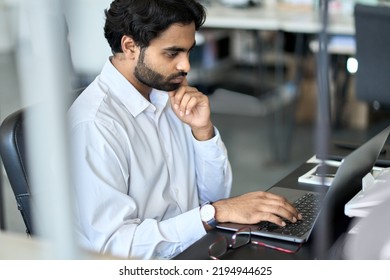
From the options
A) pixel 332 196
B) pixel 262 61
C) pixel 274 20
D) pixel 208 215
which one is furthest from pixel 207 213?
pixel 262 61

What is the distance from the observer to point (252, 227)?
133 centimetres

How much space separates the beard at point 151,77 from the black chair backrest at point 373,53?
161 centimetres

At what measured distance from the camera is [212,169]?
169 centimetres

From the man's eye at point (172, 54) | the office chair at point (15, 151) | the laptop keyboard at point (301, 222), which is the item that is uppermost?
the man's eye at point (172, 54)

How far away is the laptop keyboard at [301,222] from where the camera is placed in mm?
1294

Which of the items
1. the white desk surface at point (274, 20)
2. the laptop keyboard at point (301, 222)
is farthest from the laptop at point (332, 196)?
the white desk surface at point (274, 20)

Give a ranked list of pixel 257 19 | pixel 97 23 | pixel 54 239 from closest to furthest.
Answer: pixel 54 239 → pixel 97 23 → pixel 257 19

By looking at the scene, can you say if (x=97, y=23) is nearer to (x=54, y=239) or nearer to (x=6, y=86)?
(x=6, y=86)

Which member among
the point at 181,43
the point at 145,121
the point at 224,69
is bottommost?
the point at 224,69

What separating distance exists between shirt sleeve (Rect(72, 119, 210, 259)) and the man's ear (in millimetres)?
210

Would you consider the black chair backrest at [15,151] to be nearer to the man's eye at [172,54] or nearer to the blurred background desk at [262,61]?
the man's eye at [172,54]

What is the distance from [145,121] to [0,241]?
79 cm

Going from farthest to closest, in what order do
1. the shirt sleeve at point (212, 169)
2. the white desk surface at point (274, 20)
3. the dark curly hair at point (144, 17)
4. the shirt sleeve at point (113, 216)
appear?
the white desk surface at point (274, 20) → the shirt sleeve at point (212, 169) → the dark curly hair at point (144, 17) → the shirt sleeve at point (113, 216)
